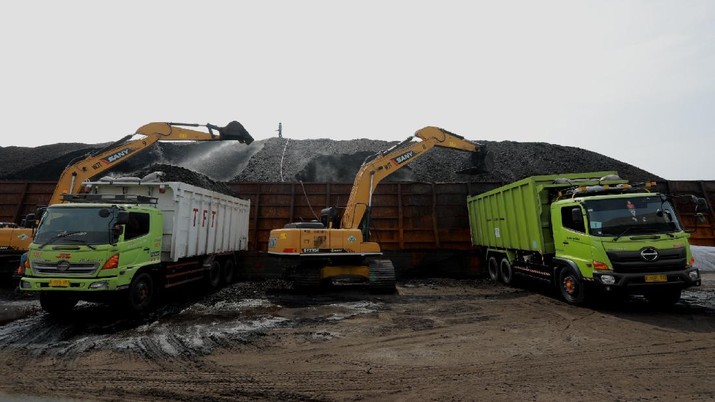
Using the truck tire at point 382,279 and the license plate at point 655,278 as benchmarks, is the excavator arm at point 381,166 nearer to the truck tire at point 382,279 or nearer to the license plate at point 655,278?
the truck tire at point 382,279

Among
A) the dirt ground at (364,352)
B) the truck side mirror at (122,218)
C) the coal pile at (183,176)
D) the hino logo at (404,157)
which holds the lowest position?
the dirt ground at (364,352)

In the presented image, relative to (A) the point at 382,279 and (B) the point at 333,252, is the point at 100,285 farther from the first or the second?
(A) the point at 382,279

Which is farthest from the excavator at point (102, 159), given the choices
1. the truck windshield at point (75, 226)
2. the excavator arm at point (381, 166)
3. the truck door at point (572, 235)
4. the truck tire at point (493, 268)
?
the truck door at point (572, 235)

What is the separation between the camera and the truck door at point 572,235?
7.50 metres

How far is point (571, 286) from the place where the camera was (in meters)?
8.01

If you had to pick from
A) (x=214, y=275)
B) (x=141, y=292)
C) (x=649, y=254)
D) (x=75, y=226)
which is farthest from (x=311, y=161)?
(x=649, y=254)

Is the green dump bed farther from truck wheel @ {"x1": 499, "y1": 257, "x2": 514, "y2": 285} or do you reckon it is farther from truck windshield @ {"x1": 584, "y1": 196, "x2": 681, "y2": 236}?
truck windshield @ {"x1": 584, "y1": 196, "x2": 681, "y2": 236}

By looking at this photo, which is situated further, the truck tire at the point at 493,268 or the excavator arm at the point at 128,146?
the truck tire at the point at 493,268

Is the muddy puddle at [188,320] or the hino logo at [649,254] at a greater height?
the hino logo at [649,254]

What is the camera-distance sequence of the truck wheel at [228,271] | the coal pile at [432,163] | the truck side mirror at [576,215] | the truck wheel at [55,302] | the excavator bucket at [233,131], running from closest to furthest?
the truck wheel at [55,302], the truck side mirror at [576,215], the truck wheel at [228,271], the excavator bucket at [233,131], the coal pile at [432,163]

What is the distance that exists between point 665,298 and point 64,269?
11872 mm

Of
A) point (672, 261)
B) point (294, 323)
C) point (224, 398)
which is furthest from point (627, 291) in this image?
point (224, 398)

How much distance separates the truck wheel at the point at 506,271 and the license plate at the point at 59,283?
1056 cm

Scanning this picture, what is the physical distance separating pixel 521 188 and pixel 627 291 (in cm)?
352
